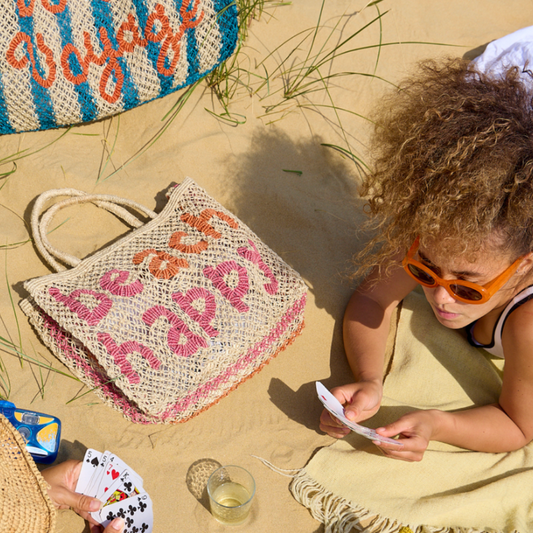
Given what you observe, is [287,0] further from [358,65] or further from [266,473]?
[266,473]

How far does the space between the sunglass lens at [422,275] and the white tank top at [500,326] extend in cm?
33

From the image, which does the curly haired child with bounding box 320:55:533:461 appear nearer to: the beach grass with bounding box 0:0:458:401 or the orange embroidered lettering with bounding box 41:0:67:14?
the beach grass with bounding box 0:0:458:401

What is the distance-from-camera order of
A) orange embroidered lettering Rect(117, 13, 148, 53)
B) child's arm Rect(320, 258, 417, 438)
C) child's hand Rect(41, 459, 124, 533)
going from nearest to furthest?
child's hand Rect(41, 459, 124, 533) → child's arm Rect(320, 258, 417, 438) → orange embroidered lettering Rect(117, 13, 148, 53)

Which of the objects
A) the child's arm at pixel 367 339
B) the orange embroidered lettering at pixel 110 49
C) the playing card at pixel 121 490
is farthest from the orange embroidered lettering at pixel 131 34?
the playing card at pixel 121 490

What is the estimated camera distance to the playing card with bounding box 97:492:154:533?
1653mm

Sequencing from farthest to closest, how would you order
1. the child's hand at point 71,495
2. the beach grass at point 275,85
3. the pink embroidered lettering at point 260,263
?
the beach grass at point 275,85, the pink embroidered lettering at point 260,263, the child's hand at point 71,495

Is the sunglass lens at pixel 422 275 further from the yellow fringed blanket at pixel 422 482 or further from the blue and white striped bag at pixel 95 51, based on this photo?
the blue and white striped bag at pixel 95 51

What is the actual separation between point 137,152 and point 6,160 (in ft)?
1.96

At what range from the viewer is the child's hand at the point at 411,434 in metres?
1.79

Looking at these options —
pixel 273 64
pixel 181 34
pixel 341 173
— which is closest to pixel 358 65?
pixel 273 64

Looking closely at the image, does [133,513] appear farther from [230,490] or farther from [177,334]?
[177,334]

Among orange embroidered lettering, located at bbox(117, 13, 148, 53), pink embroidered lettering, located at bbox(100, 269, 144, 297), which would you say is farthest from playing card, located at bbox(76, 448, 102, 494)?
orange embroidered lettering, located at bbox(117, 13, 148, 53)

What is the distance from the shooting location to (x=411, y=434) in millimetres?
1826

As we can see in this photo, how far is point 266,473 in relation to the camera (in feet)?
6.31
